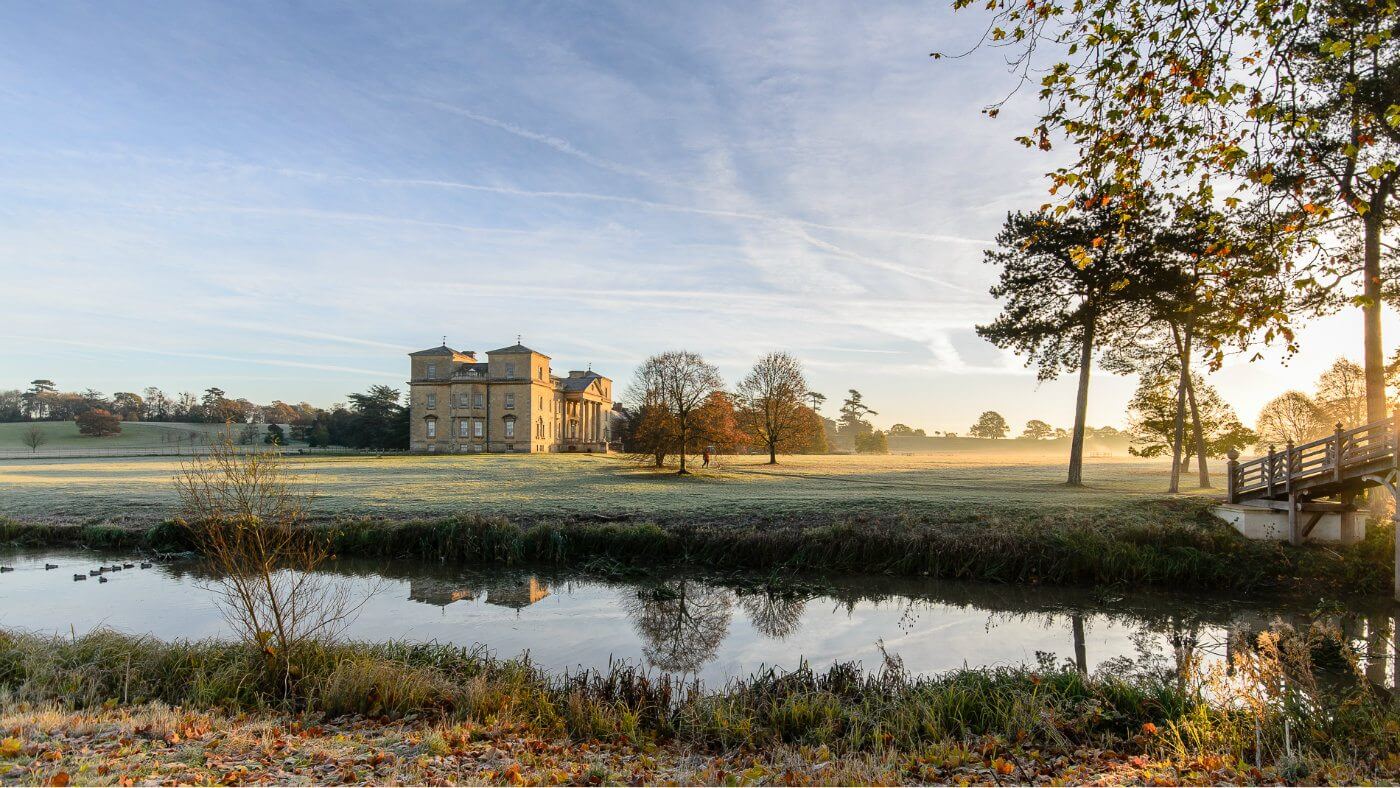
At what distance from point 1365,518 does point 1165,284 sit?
11.8 m

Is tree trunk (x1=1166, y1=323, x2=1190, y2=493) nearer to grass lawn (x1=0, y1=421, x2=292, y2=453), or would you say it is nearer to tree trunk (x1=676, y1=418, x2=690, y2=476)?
tree trunk (x1=676, y1=418, x2=690, y2=476)

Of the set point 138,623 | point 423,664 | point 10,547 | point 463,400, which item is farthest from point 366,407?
point 423,664

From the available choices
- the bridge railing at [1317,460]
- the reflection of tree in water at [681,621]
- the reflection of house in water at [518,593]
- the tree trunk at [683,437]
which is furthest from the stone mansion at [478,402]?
the bridge railing at [1317,460]

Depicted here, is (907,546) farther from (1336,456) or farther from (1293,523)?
(1336,456)

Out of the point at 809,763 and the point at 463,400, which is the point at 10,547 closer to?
the point at 809,763

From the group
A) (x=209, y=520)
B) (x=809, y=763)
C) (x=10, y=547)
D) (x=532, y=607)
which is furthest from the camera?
(x=10, y=547)

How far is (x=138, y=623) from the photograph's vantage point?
10.9 metres

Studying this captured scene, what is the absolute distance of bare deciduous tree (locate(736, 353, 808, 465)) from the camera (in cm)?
5606

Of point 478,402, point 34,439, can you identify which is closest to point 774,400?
point 478,402

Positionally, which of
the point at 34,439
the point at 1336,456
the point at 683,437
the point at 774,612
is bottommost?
the point at 774,612

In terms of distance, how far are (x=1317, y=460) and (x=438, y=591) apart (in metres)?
18.6

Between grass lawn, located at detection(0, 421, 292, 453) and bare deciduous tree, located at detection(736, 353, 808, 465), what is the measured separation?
47988 millimetres

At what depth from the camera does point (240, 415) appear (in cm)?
6638

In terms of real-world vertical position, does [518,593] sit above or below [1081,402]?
below
